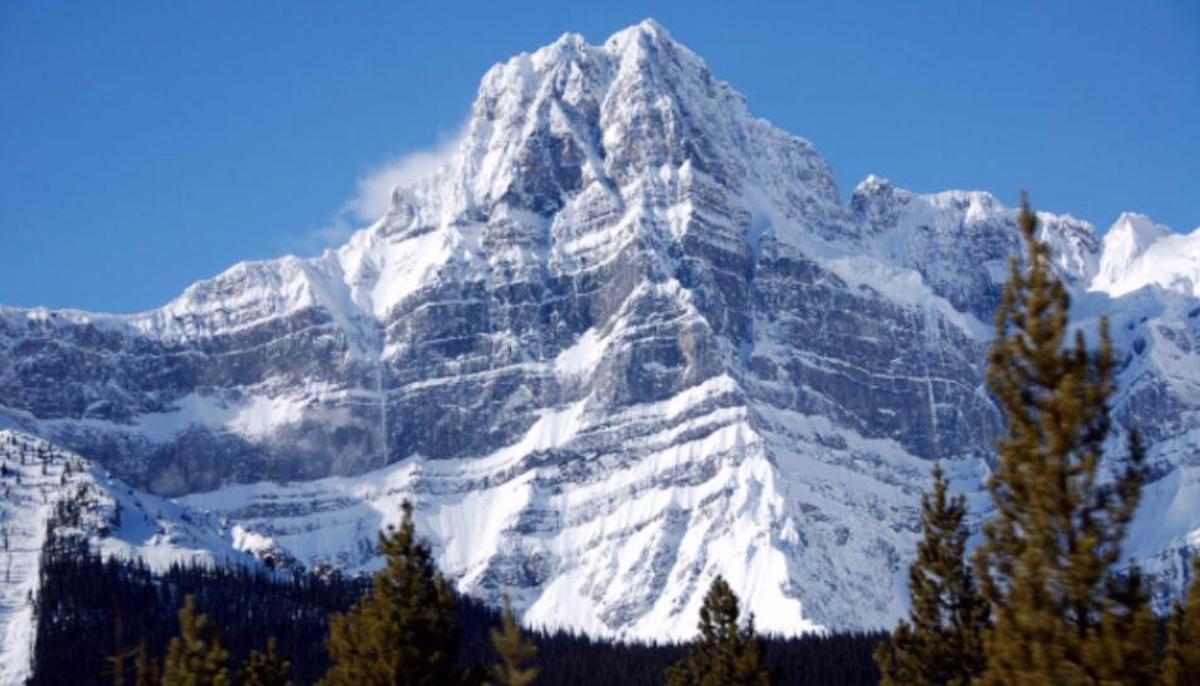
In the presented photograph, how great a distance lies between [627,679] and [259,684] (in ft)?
432

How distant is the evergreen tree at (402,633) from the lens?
41.7 meters

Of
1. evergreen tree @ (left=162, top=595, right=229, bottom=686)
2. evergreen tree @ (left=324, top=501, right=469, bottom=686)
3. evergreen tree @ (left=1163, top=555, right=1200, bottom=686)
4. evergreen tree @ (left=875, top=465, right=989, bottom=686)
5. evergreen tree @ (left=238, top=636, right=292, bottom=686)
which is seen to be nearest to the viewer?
evergreen tree @ (left=1163, top=555, right=1200, bottom=686)

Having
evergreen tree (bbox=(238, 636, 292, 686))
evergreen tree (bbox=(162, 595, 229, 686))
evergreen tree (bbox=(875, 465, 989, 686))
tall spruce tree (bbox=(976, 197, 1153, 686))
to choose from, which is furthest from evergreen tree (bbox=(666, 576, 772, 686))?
tall spruce tree (bbox=(976, 197, 1153, 686))

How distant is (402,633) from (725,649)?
2630cm

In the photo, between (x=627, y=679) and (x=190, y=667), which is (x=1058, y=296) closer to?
(x=190, y=667)

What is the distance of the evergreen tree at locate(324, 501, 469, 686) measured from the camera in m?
41.7

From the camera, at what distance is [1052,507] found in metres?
26.8

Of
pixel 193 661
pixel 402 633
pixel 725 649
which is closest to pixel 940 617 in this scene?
pixel 402 633

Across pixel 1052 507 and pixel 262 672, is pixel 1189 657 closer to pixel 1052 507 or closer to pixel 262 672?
pixel 1052 507

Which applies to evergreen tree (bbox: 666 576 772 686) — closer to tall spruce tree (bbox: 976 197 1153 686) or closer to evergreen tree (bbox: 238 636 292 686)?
evergreen tree (bbox: 238 636 292 686)

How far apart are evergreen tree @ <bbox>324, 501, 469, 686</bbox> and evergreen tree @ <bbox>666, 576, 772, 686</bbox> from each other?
2396 centimetres

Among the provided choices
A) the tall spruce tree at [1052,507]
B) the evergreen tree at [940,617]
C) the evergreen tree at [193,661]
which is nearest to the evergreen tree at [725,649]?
the evergreen tree at [940,617]

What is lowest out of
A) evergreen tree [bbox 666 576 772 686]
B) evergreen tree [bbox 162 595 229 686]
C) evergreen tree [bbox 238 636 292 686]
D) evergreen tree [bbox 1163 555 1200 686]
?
evergreen tree [bbox 1163 555 1200 686]

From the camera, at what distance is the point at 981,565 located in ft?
90.9
